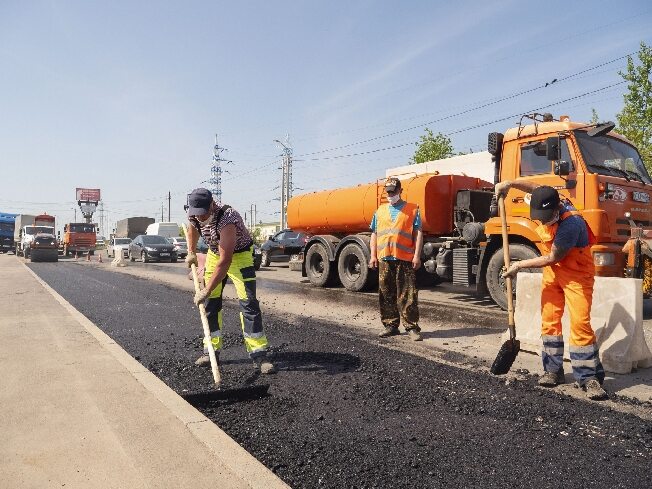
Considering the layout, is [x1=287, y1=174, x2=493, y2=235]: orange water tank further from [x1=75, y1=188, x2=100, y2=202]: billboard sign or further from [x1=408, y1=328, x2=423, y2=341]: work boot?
[x1=75, y1=188, x2=100, y2=202]: billboard sign

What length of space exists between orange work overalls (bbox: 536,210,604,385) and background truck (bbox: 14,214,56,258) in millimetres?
31395

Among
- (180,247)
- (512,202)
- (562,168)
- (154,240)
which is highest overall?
(562,168)

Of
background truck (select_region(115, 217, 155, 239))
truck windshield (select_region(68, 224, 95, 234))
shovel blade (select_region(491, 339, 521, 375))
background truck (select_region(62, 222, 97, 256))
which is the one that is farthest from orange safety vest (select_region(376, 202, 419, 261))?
background truck (select_region(115, 217, 155, 239))

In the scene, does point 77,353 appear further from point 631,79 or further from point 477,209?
point 631,79

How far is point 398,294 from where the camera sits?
247 inches

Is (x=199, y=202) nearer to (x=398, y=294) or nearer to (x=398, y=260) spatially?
(x=398, y=260)

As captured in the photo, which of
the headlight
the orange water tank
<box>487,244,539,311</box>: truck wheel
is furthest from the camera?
the orange water tank

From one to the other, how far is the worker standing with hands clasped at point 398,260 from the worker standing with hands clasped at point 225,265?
2.06m

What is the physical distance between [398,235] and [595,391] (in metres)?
2.91

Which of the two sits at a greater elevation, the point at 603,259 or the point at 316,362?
the point at 603,259

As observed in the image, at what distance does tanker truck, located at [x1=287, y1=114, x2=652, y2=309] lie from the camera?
6816 millimetres

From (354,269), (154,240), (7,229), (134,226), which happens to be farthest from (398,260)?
(7,229)

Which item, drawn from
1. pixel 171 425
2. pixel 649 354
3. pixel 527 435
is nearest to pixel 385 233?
pixel 649 354

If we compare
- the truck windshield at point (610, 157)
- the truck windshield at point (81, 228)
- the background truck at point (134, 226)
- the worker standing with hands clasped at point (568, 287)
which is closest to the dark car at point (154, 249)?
the truck windshield at point (81, 228)
